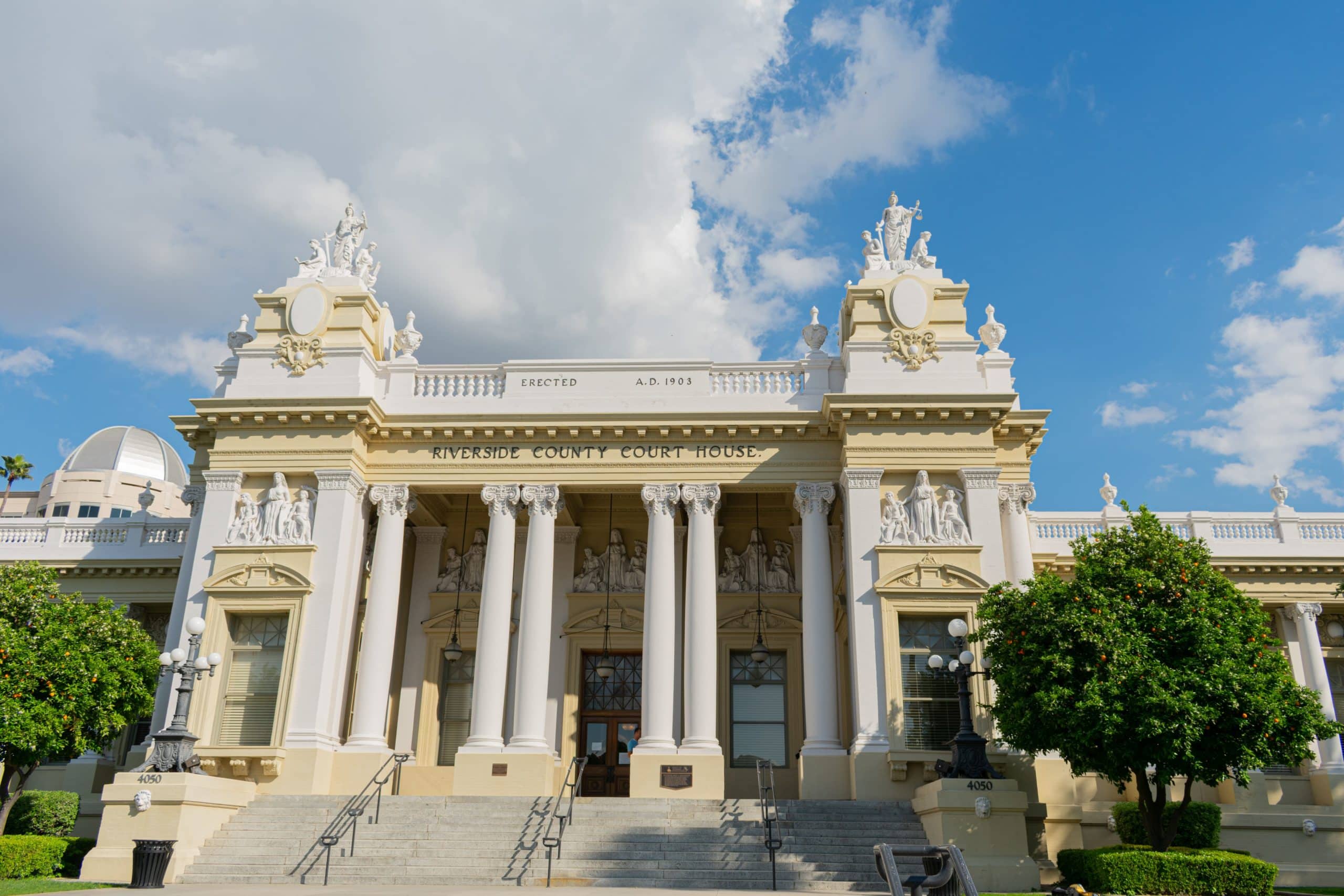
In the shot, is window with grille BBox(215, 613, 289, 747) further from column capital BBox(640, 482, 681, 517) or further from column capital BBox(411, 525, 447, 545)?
column capital BBox(640, 482, 681, 517)

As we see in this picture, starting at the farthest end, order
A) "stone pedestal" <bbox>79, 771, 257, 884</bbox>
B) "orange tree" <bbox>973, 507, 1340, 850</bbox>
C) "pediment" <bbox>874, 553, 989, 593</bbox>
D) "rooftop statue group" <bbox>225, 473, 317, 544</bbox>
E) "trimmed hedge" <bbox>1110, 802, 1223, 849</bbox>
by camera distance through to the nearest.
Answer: "rooftop statue group" <bbox>225, 473, 317, 544</bbox>
"pediment" <bbox>874, 553, 989, 593</bbox>
"trimmed hedge" <bbox>1110, 802, 1223, 849</bbox>
"stone pedestal" <bbox>79, 771, 257, 884</bbox>
"orange tree" <bbox>973, 507, 1340, 850</bbox>

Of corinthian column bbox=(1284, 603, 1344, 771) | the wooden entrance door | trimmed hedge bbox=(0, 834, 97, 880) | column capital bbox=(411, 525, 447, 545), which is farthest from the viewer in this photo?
corinthian column bbox=(1284, 603, 1344, 771)

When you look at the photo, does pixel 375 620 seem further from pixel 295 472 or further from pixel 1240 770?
pixel 1240 770

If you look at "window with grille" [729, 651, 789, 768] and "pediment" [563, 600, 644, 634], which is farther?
"pediment" [563, 600, 644, 634]

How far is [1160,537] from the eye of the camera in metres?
17.6

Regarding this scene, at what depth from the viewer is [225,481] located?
21938mm

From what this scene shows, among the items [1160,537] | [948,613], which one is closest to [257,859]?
[948,613]

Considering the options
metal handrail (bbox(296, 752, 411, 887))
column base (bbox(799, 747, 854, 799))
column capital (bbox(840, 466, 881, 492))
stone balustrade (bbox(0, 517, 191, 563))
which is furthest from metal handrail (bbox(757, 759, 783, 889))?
stone balustrade (bbox(0, 517, 191, 563))

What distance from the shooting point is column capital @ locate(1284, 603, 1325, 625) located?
2752 centimetres

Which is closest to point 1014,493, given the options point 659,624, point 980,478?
point 980,478

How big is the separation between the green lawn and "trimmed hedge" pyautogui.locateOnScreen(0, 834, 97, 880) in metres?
0.40

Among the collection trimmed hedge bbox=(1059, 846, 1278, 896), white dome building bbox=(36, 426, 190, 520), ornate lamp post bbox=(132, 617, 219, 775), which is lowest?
trimmed hedge bbox=(1059, 846, 1278, 896)

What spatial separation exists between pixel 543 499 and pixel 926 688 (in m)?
8.80

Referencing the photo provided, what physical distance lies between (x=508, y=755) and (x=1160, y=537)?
12.7 metres
